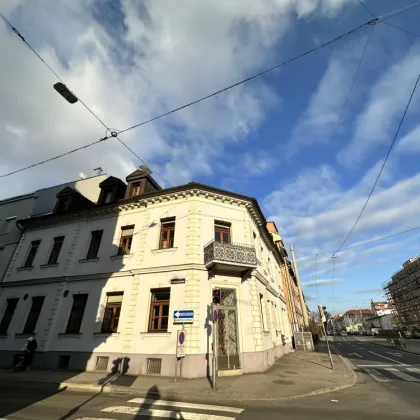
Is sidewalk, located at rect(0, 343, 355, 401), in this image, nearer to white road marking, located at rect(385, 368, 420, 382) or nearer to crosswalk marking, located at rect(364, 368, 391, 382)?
crosswalk marking, located at rect(364, 368, 391, 382)

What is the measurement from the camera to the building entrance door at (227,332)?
468 inches

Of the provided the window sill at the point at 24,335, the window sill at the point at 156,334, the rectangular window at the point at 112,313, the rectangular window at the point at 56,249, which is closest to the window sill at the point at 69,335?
the rectangular window at the point at 112,313

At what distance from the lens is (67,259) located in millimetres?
16391

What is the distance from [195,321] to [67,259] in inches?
390

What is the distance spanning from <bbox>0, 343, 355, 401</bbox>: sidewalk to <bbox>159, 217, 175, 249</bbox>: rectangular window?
6.50 metres

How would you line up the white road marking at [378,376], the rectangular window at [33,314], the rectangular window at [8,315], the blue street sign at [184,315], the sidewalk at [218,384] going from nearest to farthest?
1. the sidewalk at [218,384]
2. the white road marking at [378,376]
3. the blue street sign at [184,315]
4. the rectangular window at [33,314]
5. the rectangular window at [8,315]

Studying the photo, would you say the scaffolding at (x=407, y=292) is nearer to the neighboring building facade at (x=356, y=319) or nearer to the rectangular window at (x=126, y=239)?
the neighboring building facade at (x=356, y=319)

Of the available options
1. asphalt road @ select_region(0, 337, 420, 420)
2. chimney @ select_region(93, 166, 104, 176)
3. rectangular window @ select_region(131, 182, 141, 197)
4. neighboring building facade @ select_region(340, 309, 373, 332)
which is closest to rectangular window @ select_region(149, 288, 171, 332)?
asphalt road @ select_region(0, 337, 420, 420)

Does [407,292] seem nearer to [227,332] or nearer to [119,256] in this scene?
[227,332]

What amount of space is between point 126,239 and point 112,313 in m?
4.38

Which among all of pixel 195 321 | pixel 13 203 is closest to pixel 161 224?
pixel 195 321

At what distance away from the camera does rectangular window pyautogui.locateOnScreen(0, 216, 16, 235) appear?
20891 millimetres

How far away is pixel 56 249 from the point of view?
696 inches

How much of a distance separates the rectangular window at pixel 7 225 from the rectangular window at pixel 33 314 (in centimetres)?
841
